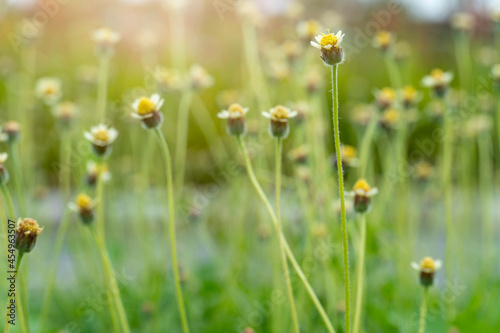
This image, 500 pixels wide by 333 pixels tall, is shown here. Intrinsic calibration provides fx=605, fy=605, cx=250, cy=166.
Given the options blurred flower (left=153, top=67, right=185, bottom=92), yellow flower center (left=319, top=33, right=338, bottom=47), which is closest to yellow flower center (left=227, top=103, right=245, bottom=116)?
yellow flower center (left=319, top=33, right=338, bottom=47)

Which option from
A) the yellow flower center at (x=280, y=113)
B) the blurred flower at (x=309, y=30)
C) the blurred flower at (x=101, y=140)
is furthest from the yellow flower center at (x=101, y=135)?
the blurred flower at (x=309, y=30)

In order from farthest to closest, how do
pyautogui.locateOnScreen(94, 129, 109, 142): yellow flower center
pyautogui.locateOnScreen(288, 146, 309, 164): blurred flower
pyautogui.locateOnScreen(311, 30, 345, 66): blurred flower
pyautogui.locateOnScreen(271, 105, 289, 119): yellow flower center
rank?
pyautogui.locateOnScreen(288, 146, 309, 164): blurred flower, pyautogui.locateOnScreen(94, 129, 109, 142): yellow flower center, pyautogui.locateOnScreen(271, 105, 289, 119): yellow flower center, pyautogui.locateOnScreen(311, 30, 345, 66): blurred flower

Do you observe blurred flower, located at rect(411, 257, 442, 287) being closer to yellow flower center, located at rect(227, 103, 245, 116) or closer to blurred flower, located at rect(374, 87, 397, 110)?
yellow flower center, located at rect(227, 103, 245, 116)

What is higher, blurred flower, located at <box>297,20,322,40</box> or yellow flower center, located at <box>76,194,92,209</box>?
blurred flower, located at <box>297,20,322,40</box>

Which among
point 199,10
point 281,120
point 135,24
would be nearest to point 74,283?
point 281,120

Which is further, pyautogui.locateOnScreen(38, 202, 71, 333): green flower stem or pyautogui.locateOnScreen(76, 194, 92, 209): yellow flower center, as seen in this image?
pyautogui.locateOnScreen(38, 202, 71, 333): green flower stem

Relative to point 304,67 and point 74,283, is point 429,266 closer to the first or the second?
point 304,67
